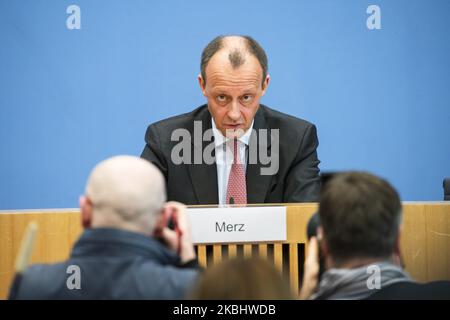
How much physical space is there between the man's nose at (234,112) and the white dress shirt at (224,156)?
104 millimetres

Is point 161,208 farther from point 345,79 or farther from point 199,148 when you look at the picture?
point 345,79

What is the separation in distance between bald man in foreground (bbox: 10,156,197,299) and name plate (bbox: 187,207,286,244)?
0.69 meters

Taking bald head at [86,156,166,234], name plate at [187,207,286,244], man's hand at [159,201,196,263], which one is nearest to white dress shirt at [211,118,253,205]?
name plate at [187,207,286,244]

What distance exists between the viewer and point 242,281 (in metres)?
1.19

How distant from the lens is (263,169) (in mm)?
2955

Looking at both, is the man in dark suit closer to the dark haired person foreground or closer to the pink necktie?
the pink necktie

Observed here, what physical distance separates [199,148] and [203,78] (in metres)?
0.30

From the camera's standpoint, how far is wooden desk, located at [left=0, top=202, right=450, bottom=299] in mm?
2379

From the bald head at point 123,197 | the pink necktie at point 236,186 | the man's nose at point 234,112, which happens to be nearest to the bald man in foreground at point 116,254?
the bald head at point 123,197

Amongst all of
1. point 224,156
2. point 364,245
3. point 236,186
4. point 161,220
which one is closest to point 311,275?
point 364,245

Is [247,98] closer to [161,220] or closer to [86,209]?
[161,220]

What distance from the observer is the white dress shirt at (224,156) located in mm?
2949

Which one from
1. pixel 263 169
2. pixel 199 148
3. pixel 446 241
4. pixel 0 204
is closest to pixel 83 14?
pixel 0 204

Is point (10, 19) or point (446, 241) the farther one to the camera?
point (10, 19)
